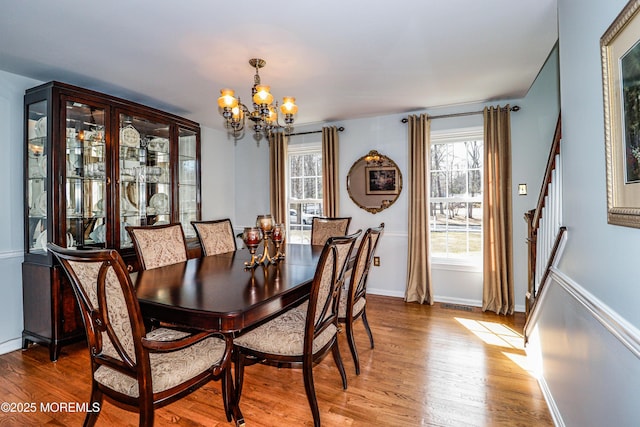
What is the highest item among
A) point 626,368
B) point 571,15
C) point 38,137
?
point 571,15

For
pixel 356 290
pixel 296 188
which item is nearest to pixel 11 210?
pixel 356 290

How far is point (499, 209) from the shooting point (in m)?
3.72

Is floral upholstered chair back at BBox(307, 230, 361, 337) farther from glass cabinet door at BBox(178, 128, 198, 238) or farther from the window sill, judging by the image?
glass cabinet door at BBox(178, 128, 198, 238)

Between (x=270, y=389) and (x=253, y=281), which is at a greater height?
(x=253, y=281)

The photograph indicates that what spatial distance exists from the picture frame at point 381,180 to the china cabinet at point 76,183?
2571 mm

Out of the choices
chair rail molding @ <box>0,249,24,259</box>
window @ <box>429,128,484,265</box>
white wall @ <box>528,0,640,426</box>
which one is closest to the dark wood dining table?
white wall @ <box>528,0,640,426</box>

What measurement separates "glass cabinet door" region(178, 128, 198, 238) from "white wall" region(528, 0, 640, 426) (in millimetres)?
3748

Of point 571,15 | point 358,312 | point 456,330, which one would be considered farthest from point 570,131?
point 456,330

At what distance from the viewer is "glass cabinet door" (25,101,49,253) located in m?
2.81

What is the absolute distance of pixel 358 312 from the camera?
2631mm

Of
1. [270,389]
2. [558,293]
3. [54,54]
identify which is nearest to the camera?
[558,293]

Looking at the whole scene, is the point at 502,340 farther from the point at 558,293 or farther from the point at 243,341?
the point at 243,341

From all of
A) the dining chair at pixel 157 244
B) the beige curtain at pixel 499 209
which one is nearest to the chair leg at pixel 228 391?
the dining chair at pixel 157 244

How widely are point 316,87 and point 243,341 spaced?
98.4 inches
